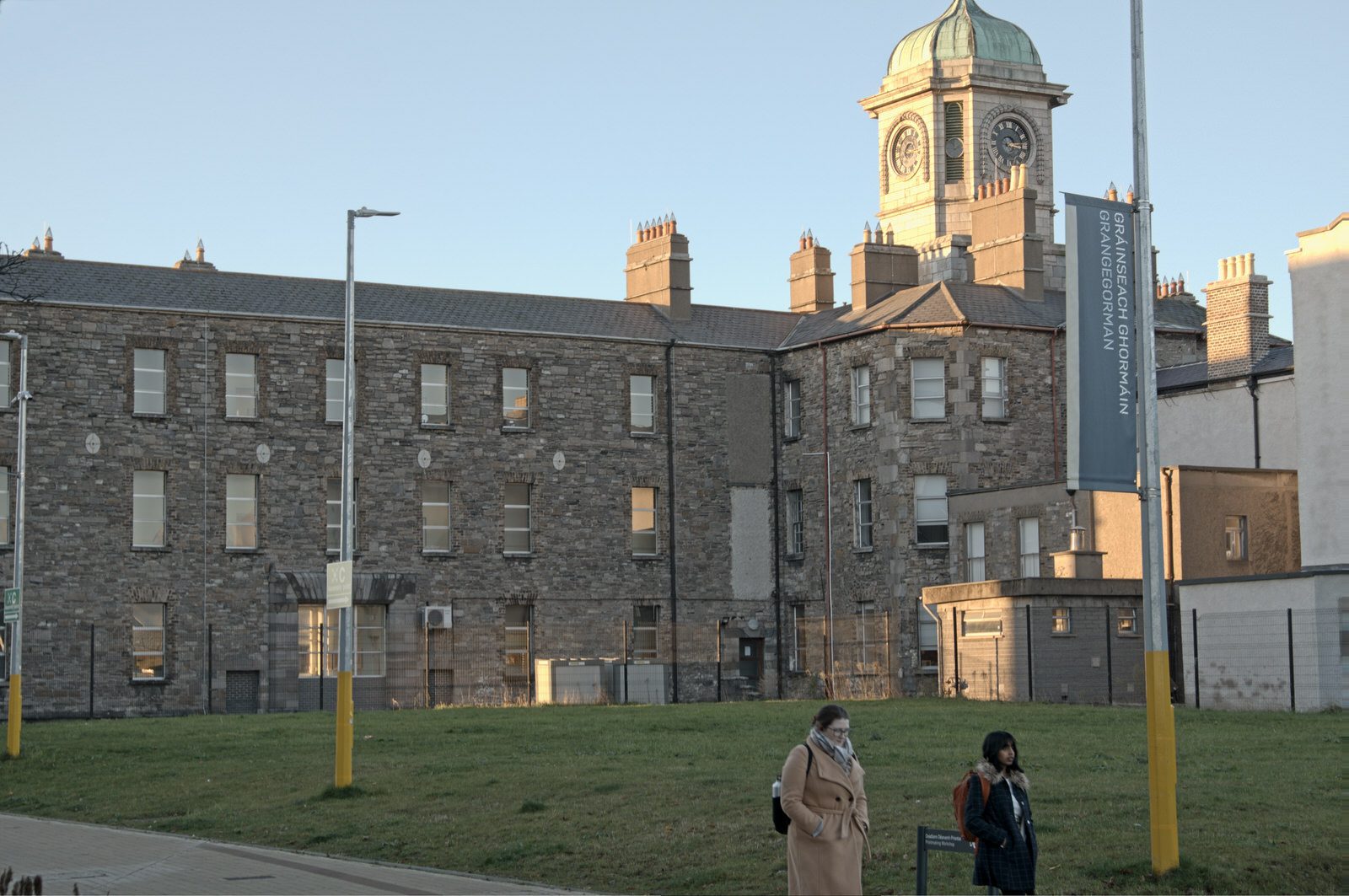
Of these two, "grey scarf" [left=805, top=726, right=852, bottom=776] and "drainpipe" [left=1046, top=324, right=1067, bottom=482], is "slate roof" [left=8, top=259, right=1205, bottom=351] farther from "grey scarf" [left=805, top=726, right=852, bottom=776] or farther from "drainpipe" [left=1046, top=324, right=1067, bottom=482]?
"grey scarf" [left=805, top=726, right=852, bottom=776]

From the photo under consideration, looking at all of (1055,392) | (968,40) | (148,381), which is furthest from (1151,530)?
(968,40)

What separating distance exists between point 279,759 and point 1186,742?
13.2 metres

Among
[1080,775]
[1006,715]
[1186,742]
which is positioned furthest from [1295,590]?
[1080,775]

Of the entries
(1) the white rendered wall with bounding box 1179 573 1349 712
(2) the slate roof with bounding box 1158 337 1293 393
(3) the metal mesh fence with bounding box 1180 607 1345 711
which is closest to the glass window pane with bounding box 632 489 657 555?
(2) the slate roof with bounding box 1158 337 1293 393

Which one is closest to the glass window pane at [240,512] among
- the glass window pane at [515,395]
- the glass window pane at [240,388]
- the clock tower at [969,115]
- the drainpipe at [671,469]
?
the glass window pane at [240,388]

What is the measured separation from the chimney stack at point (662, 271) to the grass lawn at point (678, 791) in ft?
69.3

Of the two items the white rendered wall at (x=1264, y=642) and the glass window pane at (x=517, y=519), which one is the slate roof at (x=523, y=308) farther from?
the white rendered wall at (x=1264, y=642)

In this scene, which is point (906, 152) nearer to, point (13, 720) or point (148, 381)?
point (148, 381)

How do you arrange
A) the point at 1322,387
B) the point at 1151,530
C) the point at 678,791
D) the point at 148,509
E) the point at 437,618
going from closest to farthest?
the point at 1151,530, the point at 678,791, the point at 1322,387, the point at 148,509, the point at 437,618

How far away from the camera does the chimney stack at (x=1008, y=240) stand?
5669cm

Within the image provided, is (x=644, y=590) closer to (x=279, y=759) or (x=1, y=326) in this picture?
(x=1, y=326)

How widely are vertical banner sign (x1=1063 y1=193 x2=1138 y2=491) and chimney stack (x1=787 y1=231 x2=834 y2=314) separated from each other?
4479cm

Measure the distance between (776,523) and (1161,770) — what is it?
3981 centimetres

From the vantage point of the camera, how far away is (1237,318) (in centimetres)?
5272
